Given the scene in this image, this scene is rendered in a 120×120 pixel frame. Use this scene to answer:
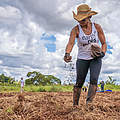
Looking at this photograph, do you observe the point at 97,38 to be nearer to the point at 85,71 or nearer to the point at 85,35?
the point at 85,35

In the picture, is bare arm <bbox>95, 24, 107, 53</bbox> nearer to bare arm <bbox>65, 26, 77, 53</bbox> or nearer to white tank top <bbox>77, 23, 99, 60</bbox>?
white tank top <bbox>77, 23, 99, 60</bbox>

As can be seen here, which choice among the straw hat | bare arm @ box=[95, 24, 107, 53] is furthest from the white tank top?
the straw hat

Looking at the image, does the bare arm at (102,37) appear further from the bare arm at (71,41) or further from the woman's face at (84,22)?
the bare arm at (71,41)

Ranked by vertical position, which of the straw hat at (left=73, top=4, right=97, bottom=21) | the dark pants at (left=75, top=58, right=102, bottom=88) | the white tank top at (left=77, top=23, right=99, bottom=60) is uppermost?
the straw hat at (left=73, top=4, right=97, bottom=21)

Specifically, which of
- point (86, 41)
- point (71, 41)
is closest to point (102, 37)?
point (86, 41)

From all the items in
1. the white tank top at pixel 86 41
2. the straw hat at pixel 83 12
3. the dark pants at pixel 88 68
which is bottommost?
the dark pants at pixel 88 68

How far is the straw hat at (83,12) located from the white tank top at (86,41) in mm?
194

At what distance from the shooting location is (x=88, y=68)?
366 centimetres

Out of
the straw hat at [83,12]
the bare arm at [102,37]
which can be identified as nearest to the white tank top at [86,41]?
the bare arm at [102,37]

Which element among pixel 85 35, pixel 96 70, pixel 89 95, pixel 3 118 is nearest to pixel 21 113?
pixel 3 118

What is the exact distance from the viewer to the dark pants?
3445mm

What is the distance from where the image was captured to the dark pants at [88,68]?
3.45 meters

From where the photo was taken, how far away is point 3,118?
2.94m

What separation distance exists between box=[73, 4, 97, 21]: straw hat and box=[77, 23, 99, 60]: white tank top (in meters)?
0.19
